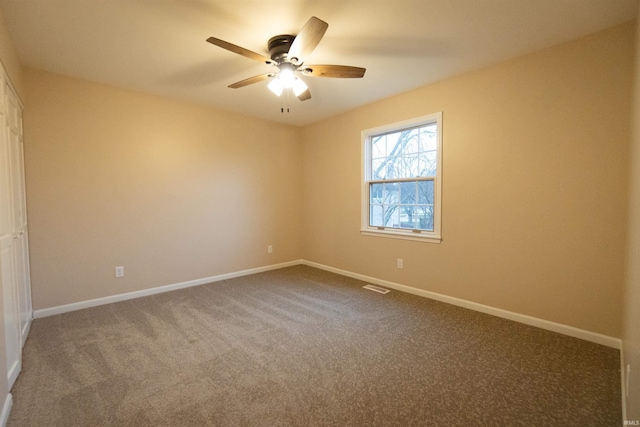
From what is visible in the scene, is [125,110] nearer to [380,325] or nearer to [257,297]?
[257,297]

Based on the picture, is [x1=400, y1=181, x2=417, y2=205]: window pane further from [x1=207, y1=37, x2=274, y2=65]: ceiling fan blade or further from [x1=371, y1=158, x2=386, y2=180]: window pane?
[x1=207, y1=37, x2=274, y2=65]: ceiling fan blade

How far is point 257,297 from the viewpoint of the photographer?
3.56 meters

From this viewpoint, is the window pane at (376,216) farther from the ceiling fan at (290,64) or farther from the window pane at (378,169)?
the ceiling fan at (290,64)

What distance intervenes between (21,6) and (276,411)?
3.18m

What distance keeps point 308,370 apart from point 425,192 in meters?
2.46

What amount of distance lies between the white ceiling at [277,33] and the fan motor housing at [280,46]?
2.1 inches

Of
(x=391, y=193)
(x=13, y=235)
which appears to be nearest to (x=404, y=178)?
(x=391, y=193)

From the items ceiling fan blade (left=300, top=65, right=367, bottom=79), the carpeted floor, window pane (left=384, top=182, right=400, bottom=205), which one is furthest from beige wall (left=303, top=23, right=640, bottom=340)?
ceiling fan blade (left=300, top=65, right=367, bottom=79)

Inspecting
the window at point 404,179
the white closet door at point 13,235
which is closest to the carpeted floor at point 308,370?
the white closet door at point 13,235

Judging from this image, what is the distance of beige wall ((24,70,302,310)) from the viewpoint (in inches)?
118

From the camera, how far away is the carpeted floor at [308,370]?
1612 millimetres

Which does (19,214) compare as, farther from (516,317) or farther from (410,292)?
(516,317)

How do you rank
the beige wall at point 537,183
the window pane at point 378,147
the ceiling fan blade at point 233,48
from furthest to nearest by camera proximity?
the window pane at point 378,147, the beige wall at point 537,183, the ceiling fan blade at point 233,48

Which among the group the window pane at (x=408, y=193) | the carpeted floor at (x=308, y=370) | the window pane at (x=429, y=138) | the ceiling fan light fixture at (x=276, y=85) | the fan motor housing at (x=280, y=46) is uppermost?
the fan motor housing at (x=280, y=46)
